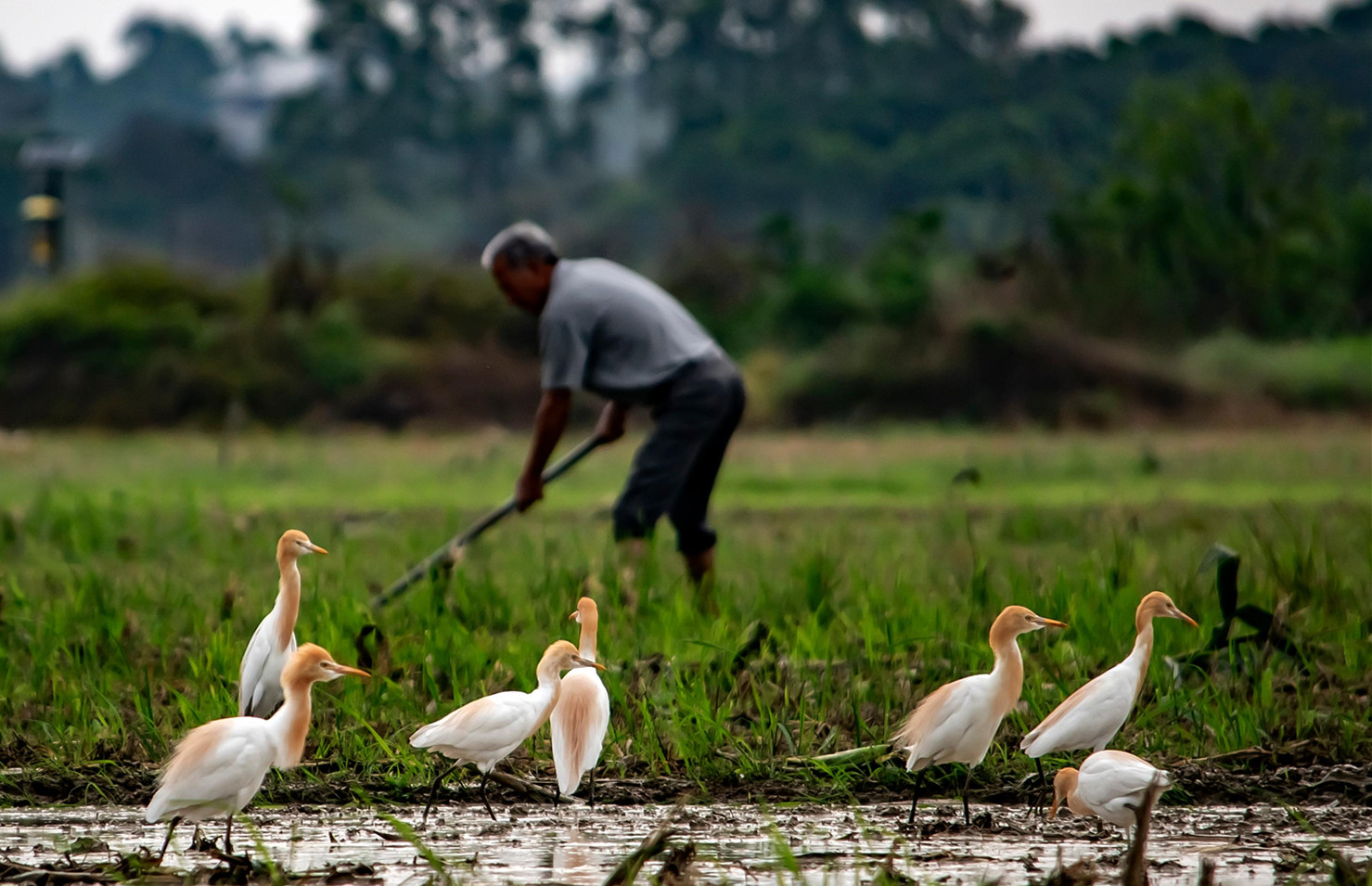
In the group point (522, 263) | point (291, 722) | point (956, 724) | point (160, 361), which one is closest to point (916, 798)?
point (956, 724)

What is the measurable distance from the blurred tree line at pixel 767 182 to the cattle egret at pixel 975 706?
1951 centimetres

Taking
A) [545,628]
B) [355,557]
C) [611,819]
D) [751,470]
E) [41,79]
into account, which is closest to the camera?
[611,819]

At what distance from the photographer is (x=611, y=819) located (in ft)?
11.6

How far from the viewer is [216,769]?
301cm

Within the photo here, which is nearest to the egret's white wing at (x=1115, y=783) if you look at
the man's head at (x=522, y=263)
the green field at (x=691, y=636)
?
the green field at (x=691, y=636)

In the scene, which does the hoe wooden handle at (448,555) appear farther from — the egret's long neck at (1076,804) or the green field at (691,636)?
the egret's long neck at (1076,804)

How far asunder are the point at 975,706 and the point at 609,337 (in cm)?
324

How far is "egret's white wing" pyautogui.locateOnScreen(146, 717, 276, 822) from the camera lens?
300 cm

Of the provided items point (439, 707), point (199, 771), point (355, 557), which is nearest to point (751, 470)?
point (355, 557)

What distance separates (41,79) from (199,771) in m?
63.5

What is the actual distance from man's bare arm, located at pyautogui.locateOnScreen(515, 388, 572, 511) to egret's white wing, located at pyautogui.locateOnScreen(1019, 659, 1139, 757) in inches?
119

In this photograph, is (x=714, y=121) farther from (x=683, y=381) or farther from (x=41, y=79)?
(x=683, y=381)

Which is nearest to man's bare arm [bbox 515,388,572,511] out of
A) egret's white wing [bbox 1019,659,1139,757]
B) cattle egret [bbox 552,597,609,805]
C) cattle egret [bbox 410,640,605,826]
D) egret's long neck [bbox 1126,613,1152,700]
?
cattle egret [bbox 552,597,609,805]

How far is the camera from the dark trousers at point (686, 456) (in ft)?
20.5
